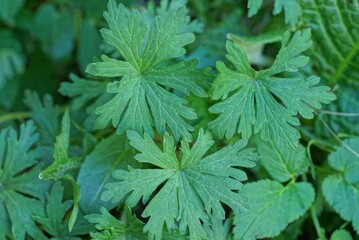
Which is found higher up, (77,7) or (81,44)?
(77,7)

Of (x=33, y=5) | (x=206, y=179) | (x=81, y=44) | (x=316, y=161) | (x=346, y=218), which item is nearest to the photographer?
(x=206, y=179)

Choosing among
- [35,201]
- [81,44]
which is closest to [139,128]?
[35,201]

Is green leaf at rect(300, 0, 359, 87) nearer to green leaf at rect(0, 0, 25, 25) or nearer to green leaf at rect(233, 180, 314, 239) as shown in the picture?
green leaf at rect(233, 180, 314, 239)

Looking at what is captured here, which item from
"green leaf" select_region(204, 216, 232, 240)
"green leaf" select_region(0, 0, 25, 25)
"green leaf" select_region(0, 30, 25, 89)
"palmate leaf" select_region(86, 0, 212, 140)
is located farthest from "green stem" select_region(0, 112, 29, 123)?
"green leaf" select_region(204, 216, 232, 240)

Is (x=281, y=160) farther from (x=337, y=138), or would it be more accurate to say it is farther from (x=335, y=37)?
(x=335, y=37)

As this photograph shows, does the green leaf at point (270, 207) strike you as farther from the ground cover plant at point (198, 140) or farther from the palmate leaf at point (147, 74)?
the palmate leaf at point (147, 74)

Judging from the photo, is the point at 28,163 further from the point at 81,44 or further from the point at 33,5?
the point at 33,5

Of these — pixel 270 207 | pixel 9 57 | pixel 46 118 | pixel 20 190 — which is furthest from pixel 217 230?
pixel 9 57
